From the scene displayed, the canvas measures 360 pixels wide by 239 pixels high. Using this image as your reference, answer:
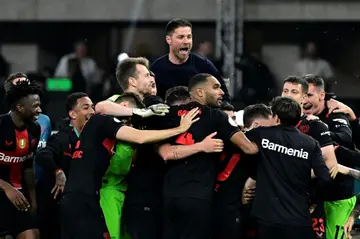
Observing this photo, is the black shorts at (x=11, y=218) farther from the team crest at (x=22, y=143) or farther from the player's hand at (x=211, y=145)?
the player's hand at (x=211, y=145)

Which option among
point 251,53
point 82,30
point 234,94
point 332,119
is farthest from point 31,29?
point 332,119

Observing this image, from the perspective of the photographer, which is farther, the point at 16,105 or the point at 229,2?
the point at 229,2

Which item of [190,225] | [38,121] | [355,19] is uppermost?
[355,19]

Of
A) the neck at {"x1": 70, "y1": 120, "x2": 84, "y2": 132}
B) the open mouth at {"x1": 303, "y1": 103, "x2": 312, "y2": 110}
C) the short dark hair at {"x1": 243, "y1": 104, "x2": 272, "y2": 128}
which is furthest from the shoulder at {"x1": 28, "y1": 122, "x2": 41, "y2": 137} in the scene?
the open mouth at {"x1": 303, "y1": 103, "x2": 312, "y2": 110}

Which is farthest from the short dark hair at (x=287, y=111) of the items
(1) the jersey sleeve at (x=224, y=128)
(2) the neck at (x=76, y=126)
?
(2) the neck at (x=76, y=126)

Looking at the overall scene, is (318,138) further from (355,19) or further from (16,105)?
(355,19)

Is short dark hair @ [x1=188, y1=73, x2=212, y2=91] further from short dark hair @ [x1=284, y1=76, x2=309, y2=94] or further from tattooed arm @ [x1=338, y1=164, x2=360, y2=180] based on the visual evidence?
tattooed arm @ [x1=338, y1=164, x2=360, y2=180]

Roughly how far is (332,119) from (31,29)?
1232 cm

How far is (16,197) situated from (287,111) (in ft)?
9.67

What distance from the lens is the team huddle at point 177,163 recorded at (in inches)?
316

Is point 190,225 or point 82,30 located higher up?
point 82,30

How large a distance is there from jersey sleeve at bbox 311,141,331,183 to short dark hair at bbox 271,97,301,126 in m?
0.32

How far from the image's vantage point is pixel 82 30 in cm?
2052

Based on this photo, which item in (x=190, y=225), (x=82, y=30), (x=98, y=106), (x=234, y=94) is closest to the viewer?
(x=190, y=225)
